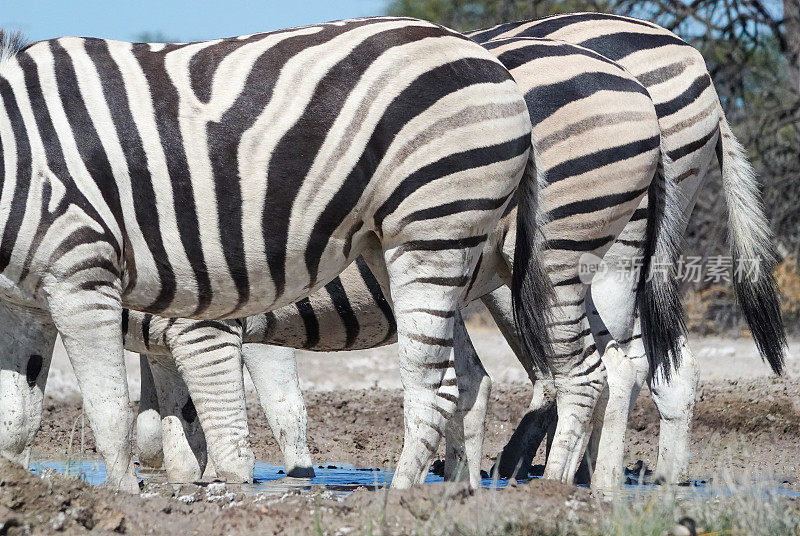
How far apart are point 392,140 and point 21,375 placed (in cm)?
188

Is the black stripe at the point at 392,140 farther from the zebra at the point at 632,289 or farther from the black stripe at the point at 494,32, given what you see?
the black stripe at the point at 494,32

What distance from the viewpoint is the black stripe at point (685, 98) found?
531 centimetres

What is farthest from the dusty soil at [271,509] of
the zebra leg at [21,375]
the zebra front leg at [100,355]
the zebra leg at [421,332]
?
the zebra leg at [21,375]

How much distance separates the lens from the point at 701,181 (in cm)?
578

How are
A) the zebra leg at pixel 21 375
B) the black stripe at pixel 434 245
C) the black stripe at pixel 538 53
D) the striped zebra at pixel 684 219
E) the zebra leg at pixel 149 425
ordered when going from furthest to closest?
1. the zebra leg at pixel 149 425
2. the striped zebra at pixel 684 219
3. the black stripe at pixel 538 53
4. the zebra leg at pixel 21 375
5. the black stripe at pixel 434 245

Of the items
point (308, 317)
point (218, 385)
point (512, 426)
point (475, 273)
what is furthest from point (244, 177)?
point (512, 426)

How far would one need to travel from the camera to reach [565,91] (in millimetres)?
4418

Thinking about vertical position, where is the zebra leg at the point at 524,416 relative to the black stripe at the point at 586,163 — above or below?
below

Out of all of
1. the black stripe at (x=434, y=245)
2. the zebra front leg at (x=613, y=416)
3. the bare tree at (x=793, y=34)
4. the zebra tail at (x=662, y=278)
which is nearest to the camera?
the black stripe at (x=434, y=245)

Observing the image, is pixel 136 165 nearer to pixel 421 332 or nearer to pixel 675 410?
pixel 421 332

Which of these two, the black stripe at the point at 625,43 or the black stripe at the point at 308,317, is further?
the black stripe at the point at 308,317

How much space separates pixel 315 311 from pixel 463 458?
131 cm

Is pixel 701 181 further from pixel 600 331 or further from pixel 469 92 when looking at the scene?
pixel 469 92

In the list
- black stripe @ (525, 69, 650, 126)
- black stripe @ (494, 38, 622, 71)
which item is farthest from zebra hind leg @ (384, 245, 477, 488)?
black stripe @ (494, 38, 622, 71)
